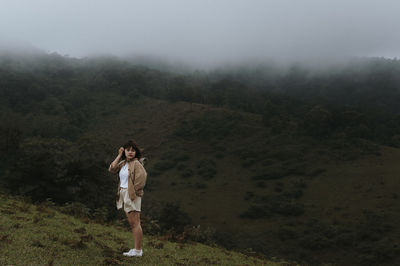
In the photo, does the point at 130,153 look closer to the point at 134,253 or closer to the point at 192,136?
the point at 134,253

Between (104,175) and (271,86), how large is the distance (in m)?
124

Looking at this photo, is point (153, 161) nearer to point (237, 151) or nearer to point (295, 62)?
point (237, 151)

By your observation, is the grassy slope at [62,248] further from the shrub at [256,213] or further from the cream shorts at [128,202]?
the shrub at [256,213]

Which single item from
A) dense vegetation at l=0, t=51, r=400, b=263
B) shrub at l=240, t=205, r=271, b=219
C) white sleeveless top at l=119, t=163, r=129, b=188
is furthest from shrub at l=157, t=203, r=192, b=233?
white sleeveless top at l=119, t=163, r=129, b=188

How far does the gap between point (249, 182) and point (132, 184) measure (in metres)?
61.0

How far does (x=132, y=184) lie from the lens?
706 cm

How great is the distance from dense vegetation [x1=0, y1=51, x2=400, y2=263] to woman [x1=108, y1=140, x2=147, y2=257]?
9.82 m

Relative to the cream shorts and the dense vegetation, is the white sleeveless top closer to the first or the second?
the cream shorts

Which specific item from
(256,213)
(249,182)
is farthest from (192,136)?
(256,213)

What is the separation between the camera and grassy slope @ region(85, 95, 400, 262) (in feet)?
158

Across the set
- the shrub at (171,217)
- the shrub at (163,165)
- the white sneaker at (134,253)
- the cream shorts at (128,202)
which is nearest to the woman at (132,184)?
the cream shorts at (128,202)

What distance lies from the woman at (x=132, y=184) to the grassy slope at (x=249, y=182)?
1405 inches

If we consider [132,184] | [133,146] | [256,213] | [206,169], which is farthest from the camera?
[206,169]

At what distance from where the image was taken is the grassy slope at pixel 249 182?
4812 cm
